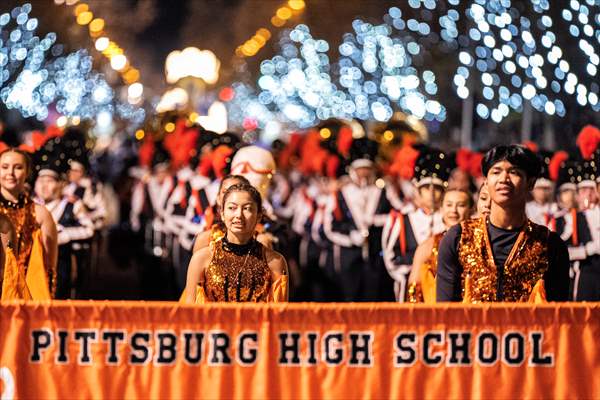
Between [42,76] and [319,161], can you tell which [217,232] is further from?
[42,76]

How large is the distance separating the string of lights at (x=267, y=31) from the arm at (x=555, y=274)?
28.9 meters

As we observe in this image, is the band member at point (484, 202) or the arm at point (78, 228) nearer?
the band member at point (484, 202)

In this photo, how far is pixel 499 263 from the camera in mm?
6031

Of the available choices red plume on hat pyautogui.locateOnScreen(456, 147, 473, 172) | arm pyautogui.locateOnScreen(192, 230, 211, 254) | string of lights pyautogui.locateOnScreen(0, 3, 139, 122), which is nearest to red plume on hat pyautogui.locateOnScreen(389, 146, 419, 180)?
red plume on hat pyautogui.locateOnScreen(456, 147, 473, 172)

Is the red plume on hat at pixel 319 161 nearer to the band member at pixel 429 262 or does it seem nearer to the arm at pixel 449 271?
the band member at pixel 429 262

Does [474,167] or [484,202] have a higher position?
[474,167]

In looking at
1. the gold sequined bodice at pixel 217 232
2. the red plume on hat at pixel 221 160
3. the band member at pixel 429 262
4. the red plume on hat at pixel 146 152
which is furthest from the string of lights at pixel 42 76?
the band member at pixel 429 262

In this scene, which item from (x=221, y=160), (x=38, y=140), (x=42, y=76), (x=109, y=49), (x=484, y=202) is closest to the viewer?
(x=484, y=202)

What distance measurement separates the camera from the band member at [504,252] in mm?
5969

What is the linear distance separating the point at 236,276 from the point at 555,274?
1.80 meters

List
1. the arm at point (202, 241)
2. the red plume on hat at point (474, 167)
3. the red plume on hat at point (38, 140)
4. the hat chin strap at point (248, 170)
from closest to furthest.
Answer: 1. the arm at point (202, 241)
2. the hat chin strap at point (248, 170)
3. the red plume on hat at point (38, 140)
4. the red plume on hat at point (474, 167)

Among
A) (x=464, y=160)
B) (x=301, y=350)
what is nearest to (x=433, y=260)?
(x=301, y=350)

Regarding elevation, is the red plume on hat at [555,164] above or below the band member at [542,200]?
above

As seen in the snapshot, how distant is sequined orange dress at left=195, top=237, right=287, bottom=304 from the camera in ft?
22.2
